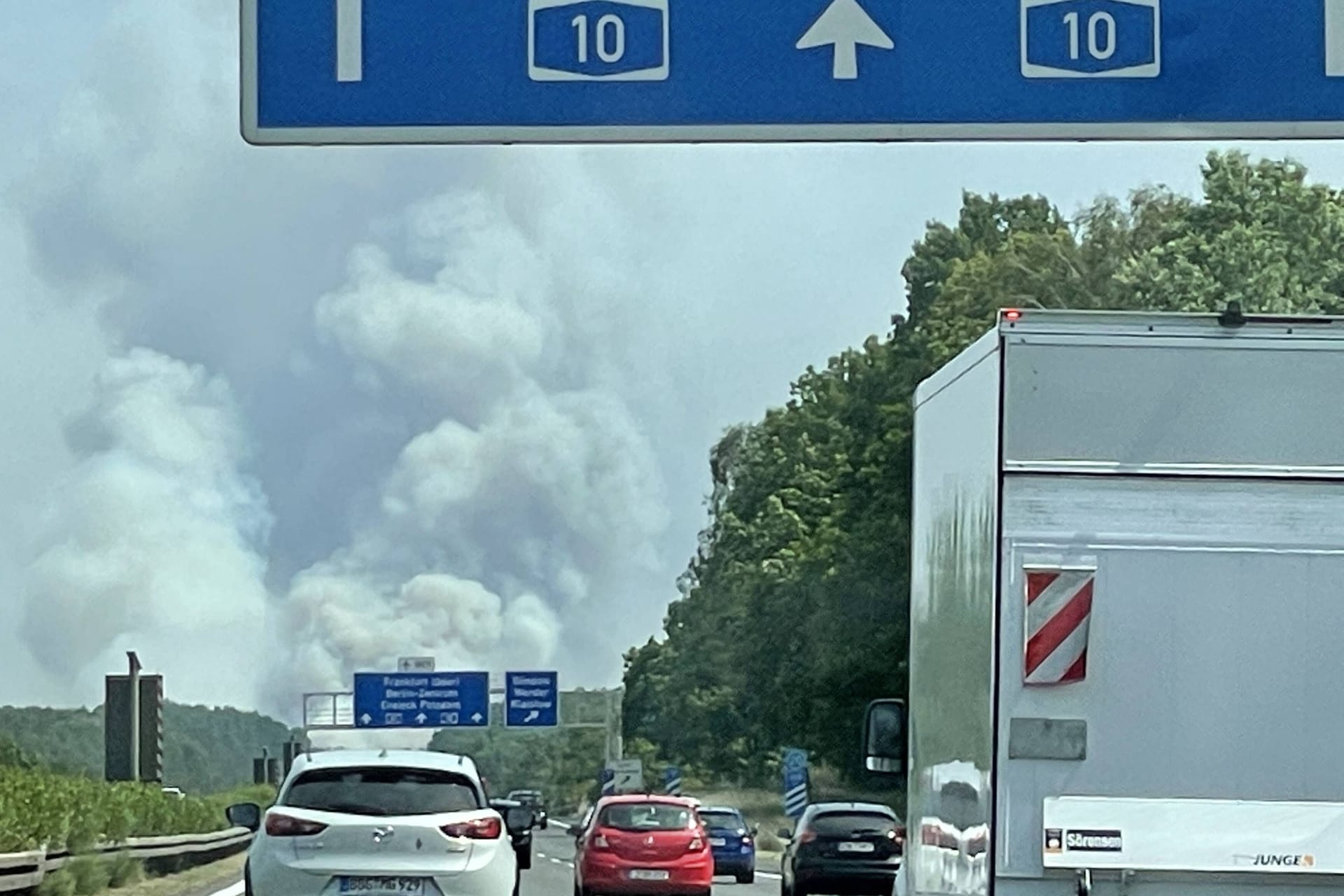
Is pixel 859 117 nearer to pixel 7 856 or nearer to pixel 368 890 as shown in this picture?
pixel 368 890

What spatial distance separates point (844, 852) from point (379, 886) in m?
12.6

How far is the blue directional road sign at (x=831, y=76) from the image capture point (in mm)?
8609

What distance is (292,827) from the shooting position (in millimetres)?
20016

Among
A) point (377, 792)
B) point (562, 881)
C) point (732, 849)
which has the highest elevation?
point (377, 792)

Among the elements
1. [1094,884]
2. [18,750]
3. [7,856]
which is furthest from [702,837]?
[18,750]

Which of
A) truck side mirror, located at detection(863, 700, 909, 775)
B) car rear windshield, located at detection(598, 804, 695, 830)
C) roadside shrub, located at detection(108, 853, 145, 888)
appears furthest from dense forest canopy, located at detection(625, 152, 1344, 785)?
truck side mirror, located at detection(863, 700, 909, 775)

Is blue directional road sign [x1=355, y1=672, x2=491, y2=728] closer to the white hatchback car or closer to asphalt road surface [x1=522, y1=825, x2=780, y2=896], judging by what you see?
asphalt road surface [x1=522, y1=825, x2=780, y2=896]

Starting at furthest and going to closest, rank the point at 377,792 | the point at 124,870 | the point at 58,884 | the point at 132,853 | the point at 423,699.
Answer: the point at 423,699, the point at 132,853, the point at 124,870, the point at 58,884, the point at 377,792

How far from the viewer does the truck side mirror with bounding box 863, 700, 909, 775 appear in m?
12.2

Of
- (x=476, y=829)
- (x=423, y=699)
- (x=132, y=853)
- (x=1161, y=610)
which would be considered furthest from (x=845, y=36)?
(x=423, y=699)

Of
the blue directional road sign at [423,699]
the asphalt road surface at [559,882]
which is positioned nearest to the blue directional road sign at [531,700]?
the blue directional road sign at [423,699]

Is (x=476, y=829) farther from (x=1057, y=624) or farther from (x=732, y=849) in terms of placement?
(x=732, y=849)

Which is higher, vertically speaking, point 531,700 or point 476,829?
point 476,829

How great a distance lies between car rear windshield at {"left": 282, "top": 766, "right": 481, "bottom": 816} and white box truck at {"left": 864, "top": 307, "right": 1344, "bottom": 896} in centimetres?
1133
